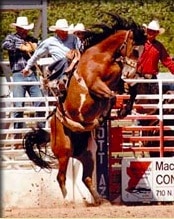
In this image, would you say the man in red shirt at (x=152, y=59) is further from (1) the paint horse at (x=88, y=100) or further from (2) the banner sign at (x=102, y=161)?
(2) the banner sign at (x=102, y=161)

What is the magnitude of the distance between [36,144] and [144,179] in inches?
51.9

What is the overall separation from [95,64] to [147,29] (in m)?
1.13

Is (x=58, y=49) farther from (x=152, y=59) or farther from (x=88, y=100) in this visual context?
(x=152, y=59)

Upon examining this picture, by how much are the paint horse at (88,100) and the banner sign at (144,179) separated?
447 mm

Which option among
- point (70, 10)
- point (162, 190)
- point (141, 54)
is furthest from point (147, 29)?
point (70, 10)

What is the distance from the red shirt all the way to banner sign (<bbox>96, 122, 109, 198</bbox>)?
958 mm

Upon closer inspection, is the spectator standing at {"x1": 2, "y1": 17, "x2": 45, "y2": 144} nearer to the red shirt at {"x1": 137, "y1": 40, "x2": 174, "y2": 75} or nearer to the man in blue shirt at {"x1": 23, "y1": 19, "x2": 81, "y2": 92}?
the man in blue shirt at {"x1": 23, "y1": 19, "x2": 81, "y2": 92}

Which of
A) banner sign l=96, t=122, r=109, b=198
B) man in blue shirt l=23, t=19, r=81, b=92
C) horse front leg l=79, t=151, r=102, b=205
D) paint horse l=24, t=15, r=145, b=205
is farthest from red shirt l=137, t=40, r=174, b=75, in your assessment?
horse front leg l=79, t=151, r=102, b=205

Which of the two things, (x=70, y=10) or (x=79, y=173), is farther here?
(x=70, y=10)

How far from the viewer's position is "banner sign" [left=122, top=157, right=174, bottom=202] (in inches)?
437

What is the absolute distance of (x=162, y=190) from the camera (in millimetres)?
11141

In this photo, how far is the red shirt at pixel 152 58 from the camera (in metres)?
11.5

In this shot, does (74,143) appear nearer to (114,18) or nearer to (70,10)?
(114,18)

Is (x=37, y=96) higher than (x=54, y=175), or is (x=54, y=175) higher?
(x=37, y=96)
